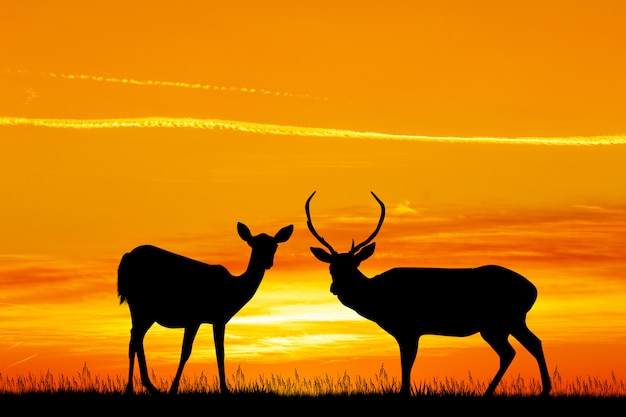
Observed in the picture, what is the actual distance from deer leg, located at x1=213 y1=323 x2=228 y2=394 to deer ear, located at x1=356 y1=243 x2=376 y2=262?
2748 millimetres

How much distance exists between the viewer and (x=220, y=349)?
16625mm

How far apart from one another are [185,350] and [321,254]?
2.95 metres

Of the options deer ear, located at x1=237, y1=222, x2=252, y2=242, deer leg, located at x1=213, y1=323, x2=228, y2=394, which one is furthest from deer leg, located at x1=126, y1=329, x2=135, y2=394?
deer ear, located at x1=237, y1=222, x2=252, y2=242

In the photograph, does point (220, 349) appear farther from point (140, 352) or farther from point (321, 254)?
point (321, 254)

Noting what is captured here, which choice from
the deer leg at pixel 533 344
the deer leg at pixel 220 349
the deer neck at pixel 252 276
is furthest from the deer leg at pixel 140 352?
the deer leg at pixel 533 344

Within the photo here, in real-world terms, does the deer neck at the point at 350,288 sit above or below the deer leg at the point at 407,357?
above

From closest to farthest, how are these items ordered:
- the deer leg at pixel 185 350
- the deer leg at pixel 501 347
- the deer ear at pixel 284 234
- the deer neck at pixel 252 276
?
the deer leg at pixel 185 350 < the deer leg at pixel 501 347 < the deer neck at pixel 252 276 < the deer ear at pixel 284 234

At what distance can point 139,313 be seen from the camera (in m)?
17.3

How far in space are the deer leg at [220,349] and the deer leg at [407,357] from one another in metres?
2.99

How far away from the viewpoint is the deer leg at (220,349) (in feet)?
52.4

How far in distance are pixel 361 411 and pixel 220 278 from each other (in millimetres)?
4842

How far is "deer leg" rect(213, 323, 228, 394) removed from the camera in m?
16.0

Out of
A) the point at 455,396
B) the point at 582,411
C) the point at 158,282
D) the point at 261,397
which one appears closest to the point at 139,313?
the point at 158,282

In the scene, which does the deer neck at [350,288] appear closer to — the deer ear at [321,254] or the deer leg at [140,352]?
the deer ear at [321,254]
